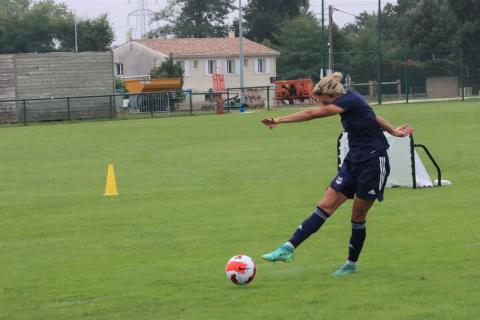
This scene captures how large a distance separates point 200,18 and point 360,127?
120 meters

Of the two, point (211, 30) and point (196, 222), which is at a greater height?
point (211, 30)

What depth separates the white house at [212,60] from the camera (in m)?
95.4

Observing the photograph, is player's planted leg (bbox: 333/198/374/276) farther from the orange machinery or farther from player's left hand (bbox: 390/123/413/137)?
the orange machinery

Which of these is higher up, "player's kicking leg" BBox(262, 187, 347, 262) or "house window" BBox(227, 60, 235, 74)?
"house window" BBox(227, 60, 235, 74)

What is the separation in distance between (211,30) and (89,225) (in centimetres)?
11338

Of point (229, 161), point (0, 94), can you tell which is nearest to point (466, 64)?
point (0, 94)

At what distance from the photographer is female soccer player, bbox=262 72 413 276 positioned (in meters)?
9.02

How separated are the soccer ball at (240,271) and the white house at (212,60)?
85840mm

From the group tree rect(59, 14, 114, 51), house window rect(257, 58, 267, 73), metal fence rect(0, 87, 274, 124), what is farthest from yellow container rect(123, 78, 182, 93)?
tree rect(59, 14, 114, 51)

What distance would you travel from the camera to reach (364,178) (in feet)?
29.5

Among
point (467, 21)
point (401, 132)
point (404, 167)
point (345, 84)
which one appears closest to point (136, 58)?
point (467, 21)

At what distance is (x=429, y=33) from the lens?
3258 inches

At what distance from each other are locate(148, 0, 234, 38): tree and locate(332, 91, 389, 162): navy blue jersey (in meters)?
116

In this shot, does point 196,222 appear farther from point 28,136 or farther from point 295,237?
point 28,136
